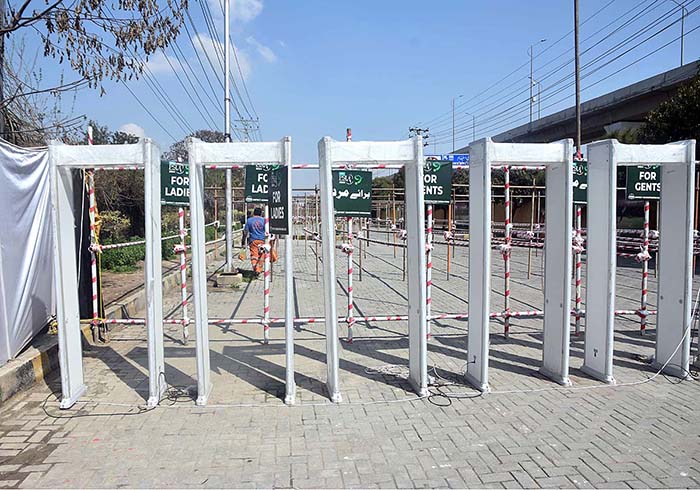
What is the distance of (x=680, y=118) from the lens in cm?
1827

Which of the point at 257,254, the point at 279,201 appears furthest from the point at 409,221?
the point at 257,254

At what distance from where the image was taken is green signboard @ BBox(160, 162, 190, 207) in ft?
21.4

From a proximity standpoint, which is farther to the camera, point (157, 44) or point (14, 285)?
point (157, 44)

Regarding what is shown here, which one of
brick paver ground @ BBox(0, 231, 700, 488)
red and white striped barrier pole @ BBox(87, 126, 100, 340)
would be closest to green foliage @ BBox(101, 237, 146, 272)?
red and white striped barrier pole @ BBox(87, 126, 100, 340)

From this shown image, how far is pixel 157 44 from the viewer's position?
244 inches

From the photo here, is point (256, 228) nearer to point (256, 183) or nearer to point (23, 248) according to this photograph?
point (23, 248)

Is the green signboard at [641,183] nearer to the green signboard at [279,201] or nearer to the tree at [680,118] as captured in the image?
the green signboard at [279,201]

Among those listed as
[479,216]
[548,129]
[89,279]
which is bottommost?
[89,279]

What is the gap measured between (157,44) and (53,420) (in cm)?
450

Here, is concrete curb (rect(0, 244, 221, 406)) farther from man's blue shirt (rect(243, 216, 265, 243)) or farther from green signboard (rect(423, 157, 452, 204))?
man's blue shirt (rect(243, 216, 265, 243))

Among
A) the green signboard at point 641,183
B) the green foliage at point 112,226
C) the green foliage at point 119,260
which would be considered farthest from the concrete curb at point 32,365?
the green foliage at point 112,226

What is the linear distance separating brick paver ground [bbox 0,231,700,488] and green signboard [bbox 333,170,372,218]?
2.02 metres

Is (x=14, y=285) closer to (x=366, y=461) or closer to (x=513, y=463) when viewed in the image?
(x=366, y=461)

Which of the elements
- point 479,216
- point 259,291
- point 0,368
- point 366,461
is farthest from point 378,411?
point 259,291
